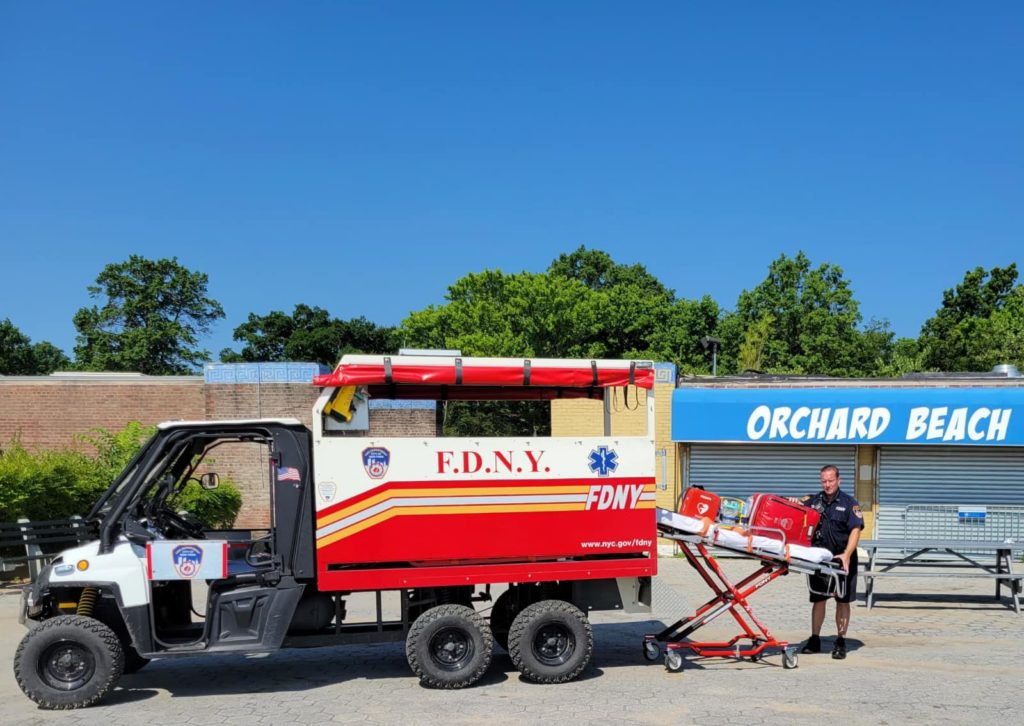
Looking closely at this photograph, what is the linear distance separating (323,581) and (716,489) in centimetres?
1160

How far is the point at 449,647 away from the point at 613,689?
4.75ft

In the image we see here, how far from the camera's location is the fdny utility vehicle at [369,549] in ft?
23.9

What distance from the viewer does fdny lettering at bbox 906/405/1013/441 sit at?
16.1 m

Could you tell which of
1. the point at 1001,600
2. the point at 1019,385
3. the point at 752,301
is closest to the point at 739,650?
the point at 1001,600

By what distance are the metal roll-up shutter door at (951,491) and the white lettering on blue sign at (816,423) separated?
0.86m

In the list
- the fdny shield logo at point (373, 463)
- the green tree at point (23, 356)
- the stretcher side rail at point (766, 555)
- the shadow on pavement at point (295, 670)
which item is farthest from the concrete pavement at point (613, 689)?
the green tree at point (23, 356)

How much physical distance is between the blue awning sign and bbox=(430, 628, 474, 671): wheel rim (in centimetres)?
1023

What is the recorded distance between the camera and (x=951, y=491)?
55.2ft

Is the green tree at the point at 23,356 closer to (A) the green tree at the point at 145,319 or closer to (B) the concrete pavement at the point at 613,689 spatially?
(A) the green tree at the point at 145,319

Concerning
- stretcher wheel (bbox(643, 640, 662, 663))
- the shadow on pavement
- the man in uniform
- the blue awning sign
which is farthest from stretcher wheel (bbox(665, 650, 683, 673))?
the blue awning sign

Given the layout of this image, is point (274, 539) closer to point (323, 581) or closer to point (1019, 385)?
point (323, 581)

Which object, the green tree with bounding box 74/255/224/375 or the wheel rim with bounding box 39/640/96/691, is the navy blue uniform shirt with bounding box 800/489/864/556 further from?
the green tree with bounding box 74/255/224/375

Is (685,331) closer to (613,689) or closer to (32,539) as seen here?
(32,539)

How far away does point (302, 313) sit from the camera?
6262cm
